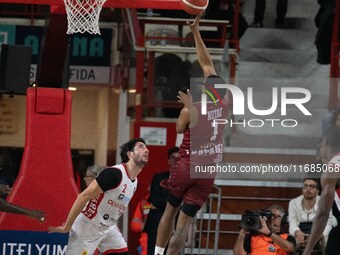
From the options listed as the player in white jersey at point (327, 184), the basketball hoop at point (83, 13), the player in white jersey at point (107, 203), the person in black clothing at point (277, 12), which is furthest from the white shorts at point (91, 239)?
the person in black clothing at point (277, 12)

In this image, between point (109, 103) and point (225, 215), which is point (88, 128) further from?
point (225, 215)

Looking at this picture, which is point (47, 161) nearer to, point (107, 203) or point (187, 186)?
point (107, 203)

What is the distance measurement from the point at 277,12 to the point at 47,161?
27.5 ft

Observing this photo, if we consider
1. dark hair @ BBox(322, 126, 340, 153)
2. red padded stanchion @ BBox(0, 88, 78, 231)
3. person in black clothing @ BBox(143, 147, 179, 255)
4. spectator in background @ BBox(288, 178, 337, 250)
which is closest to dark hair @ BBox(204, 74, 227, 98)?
red padded stanchion @ BBox(0, 88, 78, 231)

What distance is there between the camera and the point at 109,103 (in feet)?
70.8

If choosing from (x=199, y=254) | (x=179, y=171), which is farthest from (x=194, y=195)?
(x=199, y=254)

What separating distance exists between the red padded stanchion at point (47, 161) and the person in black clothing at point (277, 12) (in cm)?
781

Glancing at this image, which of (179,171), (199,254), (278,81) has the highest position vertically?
(278,81)

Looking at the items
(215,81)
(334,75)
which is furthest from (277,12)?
(215,81)

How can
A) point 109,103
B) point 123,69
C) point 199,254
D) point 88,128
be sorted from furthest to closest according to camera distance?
point 88,128 → point 109,103 → point 123,69 → point 199,254

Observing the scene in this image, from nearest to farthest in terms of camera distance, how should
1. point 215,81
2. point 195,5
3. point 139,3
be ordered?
point 195,5, point 139,3, point 215,81

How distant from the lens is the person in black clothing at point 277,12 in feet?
67.7

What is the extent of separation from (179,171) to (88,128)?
1037 centimetres

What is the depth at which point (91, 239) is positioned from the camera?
13.6 meters
